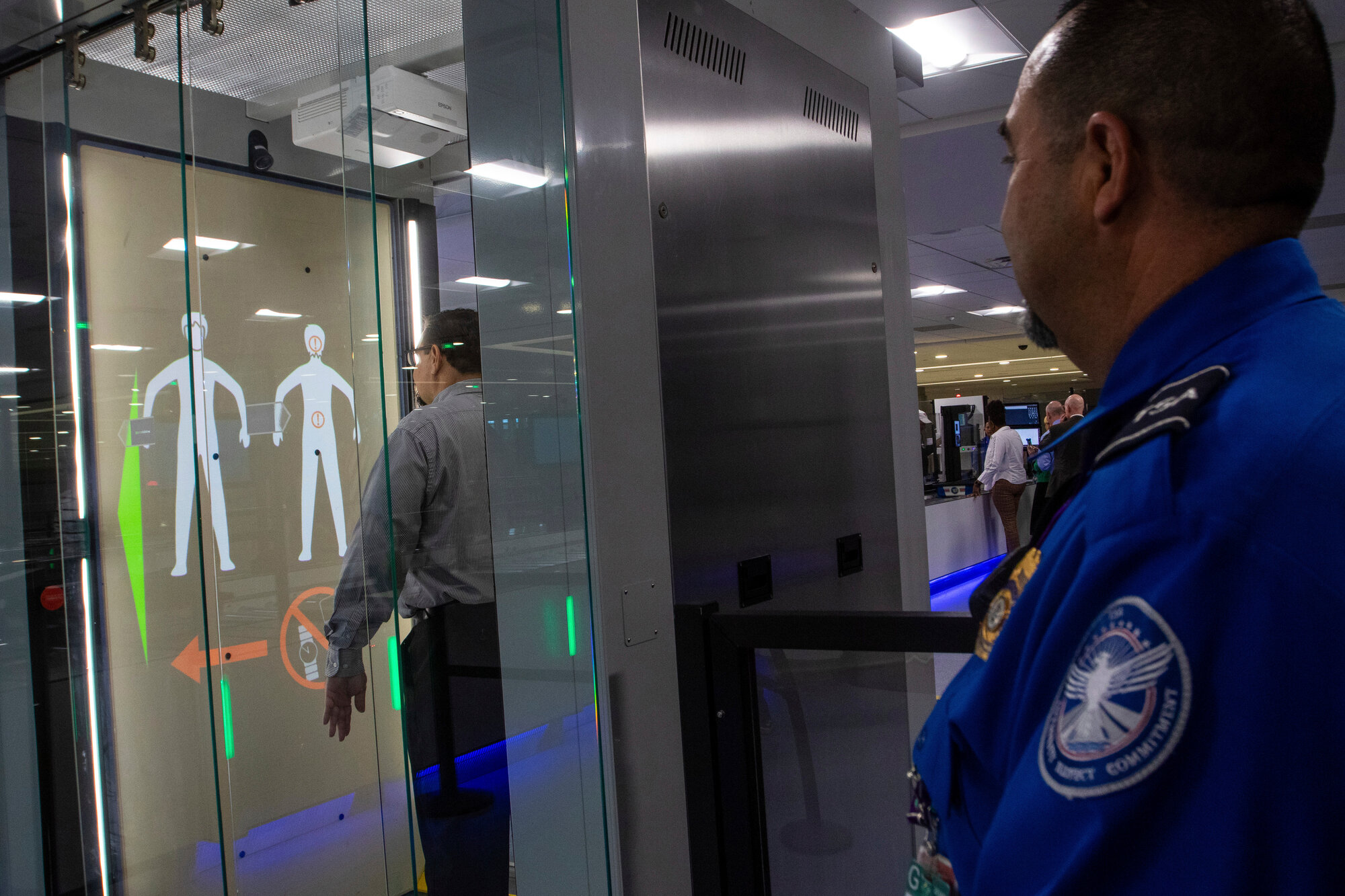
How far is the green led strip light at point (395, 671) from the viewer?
4.29ft

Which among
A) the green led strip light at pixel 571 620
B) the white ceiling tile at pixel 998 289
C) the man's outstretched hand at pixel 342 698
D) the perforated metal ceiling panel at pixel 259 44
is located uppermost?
the white ceiling tile at pixel 998 289

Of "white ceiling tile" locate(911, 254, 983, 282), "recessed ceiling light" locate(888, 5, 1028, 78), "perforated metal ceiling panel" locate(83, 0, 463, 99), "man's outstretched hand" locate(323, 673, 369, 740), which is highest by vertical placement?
"recessed ceiling light" locate(888, 5, 1028, 78)

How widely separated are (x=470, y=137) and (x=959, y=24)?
287cm

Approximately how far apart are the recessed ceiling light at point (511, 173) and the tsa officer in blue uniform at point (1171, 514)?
800mm

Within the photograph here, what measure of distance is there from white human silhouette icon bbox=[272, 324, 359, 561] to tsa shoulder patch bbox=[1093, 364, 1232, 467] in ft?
4.55

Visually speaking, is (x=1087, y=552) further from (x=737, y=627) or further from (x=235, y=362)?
(x=235, y=362)

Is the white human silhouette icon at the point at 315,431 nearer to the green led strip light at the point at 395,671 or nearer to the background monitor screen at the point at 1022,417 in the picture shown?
the green led strip light at the point at 395,671

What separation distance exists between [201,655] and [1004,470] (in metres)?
8.27

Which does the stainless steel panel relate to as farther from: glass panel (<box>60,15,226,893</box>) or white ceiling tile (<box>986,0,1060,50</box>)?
white ceiling tile (<box>986,0,1060,50</box>)

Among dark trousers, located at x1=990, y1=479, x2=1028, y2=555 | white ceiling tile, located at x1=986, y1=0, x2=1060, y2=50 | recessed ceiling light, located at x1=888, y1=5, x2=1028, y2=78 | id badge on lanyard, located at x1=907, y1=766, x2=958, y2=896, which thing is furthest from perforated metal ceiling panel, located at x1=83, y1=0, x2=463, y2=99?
dark trousers, located at x1=990, y1=479, x2=1028, y2=555

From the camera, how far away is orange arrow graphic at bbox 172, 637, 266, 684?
1.68m

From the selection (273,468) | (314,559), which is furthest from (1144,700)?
(273,468)

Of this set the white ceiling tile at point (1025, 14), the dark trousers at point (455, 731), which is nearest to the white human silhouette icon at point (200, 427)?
the dark trousers at point (455, 731)

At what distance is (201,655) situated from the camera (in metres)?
1.77
